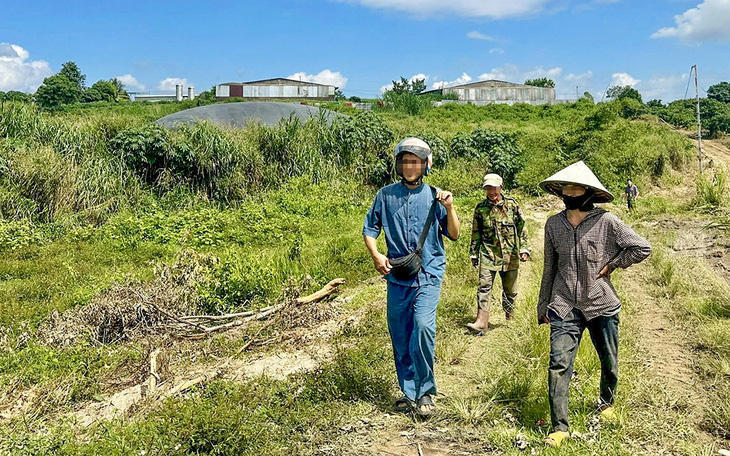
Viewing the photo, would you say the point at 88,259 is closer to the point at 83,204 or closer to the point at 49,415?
the point at 83,204

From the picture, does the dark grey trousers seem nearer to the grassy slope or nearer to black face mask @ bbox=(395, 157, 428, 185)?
the grassy slope

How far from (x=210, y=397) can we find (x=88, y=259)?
545 centimetres

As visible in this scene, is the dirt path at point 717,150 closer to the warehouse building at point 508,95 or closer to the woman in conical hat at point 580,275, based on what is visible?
the warehouse building at point 508,95

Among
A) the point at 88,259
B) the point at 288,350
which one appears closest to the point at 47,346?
the point at 288,350

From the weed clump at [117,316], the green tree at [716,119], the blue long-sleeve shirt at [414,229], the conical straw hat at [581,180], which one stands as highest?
the green tree at [716,119]

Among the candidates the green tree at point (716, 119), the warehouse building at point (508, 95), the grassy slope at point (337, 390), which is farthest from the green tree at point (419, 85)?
the grassy slope at point (337, 390)

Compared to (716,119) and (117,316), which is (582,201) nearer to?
(117,316)

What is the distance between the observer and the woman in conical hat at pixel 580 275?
11.8 feet

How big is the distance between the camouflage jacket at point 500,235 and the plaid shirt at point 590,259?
226 cm

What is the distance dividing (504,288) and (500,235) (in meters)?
0.59

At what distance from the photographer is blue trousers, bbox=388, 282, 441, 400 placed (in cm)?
405

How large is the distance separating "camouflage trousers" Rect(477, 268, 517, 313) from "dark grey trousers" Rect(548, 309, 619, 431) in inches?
81.8

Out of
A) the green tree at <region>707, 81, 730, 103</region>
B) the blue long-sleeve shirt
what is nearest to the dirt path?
the green tree at <region>707, 81, 730, 103</region>

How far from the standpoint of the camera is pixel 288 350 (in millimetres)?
5641
